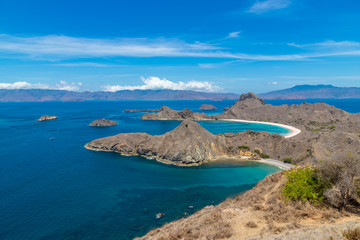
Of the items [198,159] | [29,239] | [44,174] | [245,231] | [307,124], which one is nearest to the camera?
[245,231]

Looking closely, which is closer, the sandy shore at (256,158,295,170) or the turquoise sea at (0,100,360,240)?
the turquoise sea at (0,100,360,240)

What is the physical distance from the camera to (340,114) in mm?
173125

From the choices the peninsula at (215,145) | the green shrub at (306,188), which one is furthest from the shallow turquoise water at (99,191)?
the green shrub at (306,188)

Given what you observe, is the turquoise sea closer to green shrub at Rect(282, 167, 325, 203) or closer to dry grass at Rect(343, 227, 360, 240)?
green shrub at Rect(282, 167, 325, 203)

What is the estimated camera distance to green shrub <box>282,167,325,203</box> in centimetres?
2509

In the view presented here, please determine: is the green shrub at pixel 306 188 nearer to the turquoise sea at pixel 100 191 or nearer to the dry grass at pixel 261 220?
the dry grass at pixel 261 220

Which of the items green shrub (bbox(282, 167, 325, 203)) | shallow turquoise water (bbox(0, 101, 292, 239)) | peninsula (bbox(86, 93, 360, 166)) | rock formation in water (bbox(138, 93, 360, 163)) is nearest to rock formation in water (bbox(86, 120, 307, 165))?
peninsula (bbox(86, 93, 360, 166))

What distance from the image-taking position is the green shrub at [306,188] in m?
25.1

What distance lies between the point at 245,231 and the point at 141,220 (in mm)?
22482

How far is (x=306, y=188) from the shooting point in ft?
84.1

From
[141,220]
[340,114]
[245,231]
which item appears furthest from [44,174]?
[340,114]

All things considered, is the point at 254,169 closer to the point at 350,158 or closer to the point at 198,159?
the point at 198,159

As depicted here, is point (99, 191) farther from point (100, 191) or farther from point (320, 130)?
point (320, 130)

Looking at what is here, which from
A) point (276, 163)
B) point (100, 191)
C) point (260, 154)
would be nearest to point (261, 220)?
point (100, 191)
